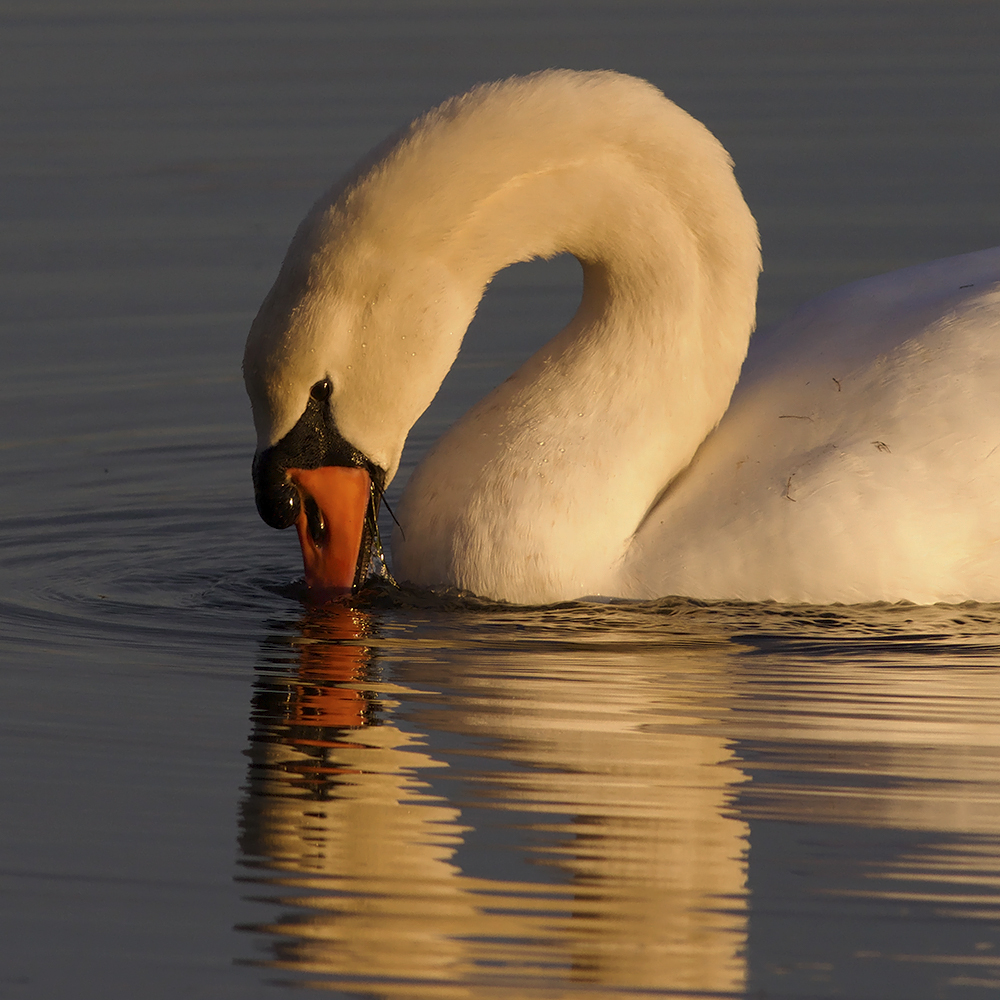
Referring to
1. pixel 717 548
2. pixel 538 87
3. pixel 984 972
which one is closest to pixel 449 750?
pixel 717 548

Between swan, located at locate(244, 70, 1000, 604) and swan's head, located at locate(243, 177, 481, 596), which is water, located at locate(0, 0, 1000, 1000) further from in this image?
swan's head, located at locate(243, 177, 481, 596)

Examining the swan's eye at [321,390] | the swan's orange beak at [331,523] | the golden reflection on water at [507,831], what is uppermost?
the swan's eye at [321,390]

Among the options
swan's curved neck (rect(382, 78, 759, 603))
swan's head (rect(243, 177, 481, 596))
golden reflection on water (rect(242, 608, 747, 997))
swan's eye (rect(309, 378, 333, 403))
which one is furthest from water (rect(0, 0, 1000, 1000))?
swan's eye (rect(309, 378, 333, 403))

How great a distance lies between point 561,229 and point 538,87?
1.45 ft

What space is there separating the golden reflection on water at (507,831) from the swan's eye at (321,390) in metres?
0.76

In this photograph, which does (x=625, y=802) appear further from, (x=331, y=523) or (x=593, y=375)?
(x=593, y=375)

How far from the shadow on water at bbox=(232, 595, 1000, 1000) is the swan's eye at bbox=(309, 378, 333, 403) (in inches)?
29.2

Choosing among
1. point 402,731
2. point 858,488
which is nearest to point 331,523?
point 402,731

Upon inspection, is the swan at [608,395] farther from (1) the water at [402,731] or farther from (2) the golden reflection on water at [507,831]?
(2) the golden reflection on water at [507,831]

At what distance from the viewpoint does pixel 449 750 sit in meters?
5.67

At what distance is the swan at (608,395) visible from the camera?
6535 millimetres

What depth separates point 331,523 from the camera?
6848mm

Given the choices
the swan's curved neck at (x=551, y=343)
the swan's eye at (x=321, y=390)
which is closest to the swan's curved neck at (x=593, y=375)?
the swan's curved neck at (x=551, y=343)

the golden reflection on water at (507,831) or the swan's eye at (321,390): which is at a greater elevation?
the swan's eye at (321,390)
